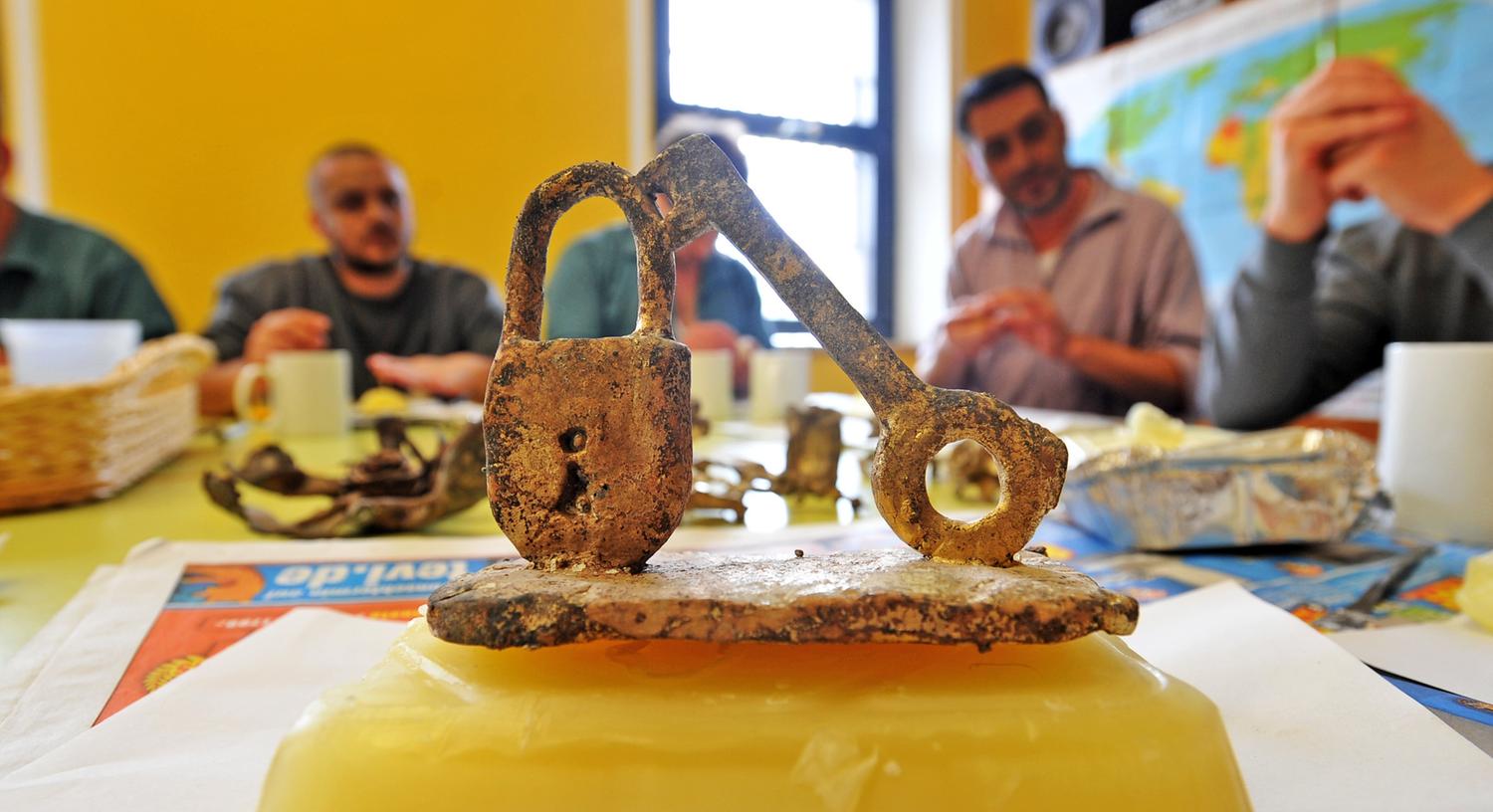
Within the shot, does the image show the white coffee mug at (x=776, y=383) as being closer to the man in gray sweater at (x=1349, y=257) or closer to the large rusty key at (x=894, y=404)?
the man in gray sweater at (x=1349, y=257)

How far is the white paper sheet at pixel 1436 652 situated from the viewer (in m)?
0.46

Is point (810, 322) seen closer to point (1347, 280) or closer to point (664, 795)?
point (664, 795)

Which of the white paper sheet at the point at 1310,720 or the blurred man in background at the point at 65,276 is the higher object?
the blurred man in background at the point at 65,276

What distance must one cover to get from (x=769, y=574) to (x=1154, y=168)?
3.42 meters

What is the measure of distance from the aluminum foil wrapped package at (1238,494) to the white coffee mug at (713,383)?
1.00 meters

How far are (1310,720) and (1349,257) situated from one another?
2349mm

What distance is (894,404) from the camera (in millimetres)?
401

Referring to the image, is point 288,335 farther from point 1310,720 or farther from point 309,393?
point 1310,720

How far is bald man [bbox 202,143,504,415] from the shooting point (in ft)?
8.20

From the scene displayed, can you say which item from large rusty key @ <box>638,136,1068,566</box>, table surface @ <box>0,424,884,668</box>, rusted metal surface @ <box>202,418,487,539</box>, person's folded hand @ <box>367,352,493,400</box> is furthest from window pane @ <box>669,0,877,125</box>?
large rusty key @ <box>638,136,1068,566</box>

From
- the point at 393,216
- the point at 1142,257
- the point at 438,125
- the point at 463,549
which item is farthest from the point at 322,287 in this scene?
the point at 1142,257

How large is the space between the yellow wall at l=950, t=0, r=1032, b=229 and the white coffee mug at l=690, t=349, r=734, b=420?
2.53 m

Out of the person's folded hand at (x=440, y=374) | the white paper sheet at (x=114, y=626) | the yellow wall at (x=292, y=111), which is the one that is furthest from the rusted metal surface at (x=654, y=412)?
the yellow wall at (x=292, y=111)

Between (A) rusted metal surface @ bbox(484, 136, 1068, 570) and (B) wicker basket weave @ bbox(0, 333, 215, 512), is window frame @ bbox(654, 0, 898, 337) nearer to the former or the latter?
(B) wicker basket weave @ bbox(0, 333, 215, 512)
